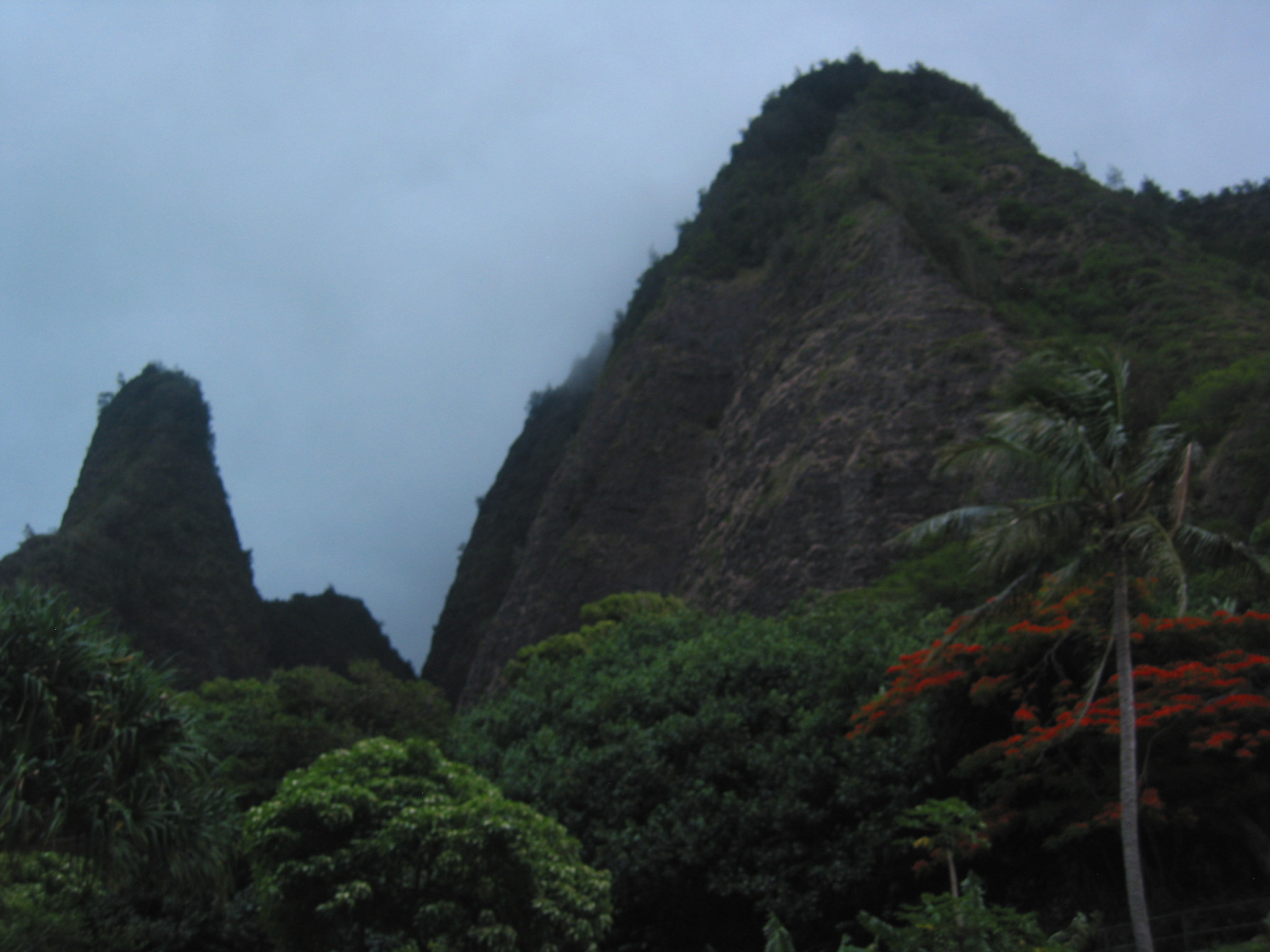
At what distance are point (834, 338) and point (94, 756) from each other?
101ft

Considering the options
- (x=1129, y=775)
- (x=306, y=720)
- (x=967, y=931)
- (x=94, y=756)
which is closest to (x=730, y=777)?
(x=1129, y=775)

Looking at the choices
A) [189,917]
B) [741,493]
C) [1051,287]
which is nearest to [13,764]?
[189,917]

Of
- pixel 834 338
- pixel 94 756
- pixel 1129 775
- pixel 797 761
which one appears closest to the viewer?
pixel 1129 775

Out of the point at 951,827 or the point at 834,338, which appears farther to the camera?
the point at 834,338

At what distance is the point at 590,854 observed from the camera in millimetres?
16969

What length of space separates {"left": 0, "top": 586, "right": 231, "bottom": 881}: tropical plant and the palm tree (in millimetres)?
9158

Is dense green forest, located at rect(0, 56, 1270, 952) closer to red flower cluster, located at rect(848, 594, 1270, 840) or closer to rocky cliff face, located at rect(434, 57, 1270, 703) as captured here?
red flower cluster, located at rect(848, 594, 1270, 840)

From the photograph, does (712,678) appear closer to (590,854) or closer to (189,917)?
(590,854)

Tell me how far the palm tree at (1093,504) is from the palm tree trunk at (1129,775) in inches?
0.6

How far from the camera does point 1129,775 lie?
10656 millimetres

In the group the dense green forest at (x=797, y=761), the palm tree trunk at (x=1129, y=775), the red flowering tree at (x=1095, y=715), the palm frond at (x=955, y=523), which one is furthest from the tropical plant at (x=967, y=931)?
the palm frond at (x=955, y=523)

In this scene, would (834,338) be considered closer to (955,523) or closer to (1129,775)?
(955,523)

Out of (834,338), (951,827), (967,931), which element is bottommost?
(967,931)

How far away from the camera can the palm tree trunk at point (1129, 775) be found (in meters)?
10.1
